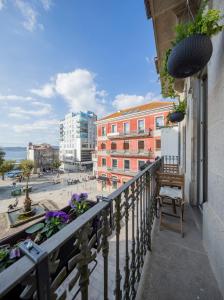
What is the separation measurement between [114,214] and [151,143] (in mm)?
13572

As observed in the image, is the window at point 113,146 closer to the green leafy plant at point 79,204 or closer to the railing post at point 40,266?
the green leafy plant at point 79,204

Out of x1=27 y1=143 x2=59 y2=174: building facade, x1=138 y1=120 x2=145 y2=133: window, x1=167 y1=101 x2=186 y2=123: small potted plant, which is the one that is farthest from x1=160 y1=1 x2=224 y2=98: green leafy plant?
x1=27 y1=143 x2=59 y2=174: building facade

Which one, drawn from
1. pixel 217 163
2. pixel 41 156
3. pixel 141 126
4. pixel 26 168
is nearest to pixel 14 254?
pixel 217 163

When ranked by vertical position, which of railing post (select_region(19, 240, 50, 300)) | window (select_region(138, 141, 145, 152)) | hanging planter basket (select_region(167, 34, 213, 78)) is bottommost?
railing post (select_region(19, 240, 50, 300))

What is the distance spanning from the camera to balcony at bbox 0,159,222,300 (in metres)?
0.49

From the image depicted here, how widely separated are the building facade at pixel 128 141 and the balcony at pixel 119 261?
10471 millimetres

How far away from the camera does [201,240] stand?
2121mm

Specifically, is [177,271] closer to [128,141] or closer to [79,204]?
[79,204]

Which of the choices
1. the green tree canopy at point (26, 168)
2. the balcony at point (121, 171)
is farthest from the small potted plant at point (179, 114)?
the green tree canopy at point (26, 168)

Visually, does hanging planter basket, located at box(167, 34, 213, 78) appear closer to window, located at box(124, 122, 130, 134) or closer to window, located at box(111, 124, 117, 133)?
window, located at box(124, 122, 130, 134)

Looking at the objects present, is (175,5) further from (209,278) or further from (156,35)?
(209,278)

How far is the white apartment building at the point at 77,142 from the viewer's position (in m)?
39.8

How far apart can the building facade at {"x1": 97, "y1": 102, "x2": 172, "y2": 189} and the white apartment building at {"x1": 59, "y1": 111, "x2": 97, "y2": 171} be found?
73.4 ft

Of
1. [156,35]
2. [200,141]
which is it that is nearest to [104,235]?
[200,141]
